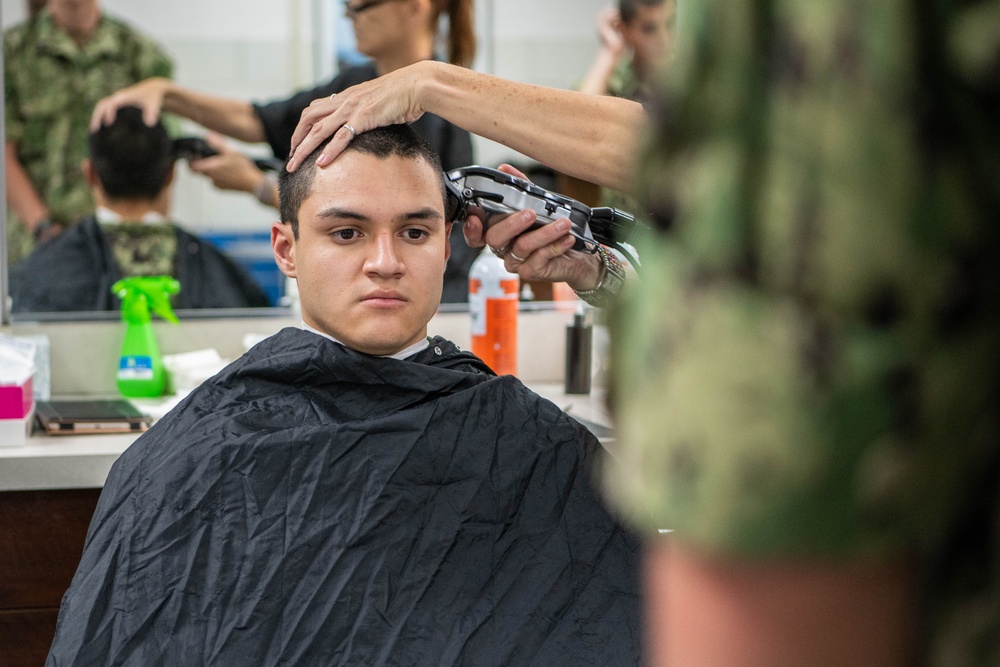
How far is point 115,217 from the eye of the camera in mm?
2998

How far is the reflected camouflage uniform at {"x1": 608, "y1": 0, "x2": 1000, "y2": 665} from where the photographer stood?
302 millimetres

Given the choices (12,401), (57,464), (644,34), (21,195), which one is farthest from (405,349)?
(644,34)

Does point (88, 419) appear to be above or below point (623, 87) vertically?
below

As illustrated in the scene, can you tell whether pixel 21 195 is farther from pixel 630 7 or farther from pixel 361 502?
pixel 630 7

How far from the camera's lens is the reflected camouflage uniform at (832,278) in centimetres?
30

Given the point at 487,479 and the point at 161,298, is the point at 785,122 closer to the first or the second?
the point at 487,479

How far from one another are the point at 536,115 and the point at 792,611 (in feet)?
5.14

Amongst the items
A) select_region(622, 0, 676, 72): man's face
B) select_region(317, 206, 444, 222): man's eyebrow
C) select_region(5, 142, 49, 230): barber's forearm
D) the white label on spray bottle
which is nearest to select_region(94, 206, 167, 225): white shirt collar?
select_region(5, 142, 49, 230): barber's forearm

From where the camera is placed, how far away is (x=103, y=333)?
118 inches

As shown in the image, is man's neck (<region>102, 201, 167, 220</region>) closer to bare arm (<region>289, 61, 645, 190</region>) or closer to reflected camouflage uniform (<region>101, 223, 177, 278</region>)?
reflected camouflage uniform (<region>101, 223, 177, 278</region>)

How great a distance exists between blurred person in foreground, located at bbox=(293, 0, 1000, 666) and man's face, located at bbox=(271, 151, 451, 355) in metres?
1.69

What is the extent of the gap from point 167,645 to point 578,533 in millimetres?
718

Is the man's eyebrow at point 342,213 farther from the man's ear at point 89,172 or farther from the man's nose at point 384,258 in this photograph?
the man's ear at point 89,172

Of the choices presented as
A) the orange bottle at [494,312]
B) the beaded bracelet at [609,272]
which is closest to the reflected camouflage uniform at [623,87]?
the orange bottle at [494,312]
